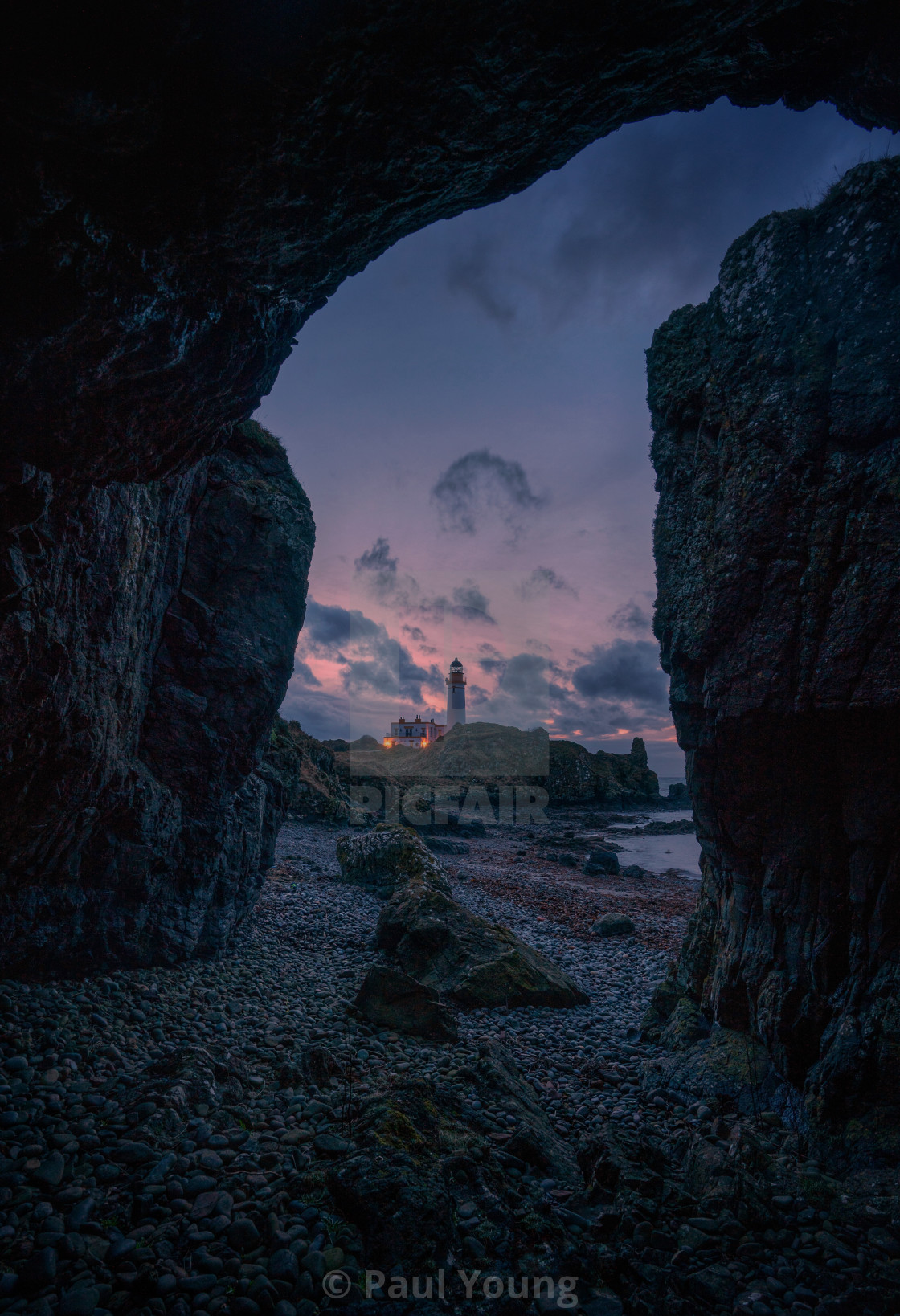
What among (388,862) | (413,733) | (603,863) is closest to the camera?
(388,862)

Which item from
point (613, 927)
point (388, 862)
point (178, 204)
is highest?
point (178, 204)

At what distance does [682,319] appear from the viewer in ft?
27.0

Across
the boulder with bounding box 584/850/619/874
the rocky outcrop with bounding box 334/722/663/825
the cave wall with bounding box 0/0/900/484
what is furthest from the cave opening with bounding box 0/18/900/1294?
the rocky outcrop with bounding box 334/722/663/825

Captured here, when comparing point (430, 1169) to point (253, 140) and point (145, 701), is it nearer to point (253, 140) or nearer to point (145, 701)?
point (145, 701)

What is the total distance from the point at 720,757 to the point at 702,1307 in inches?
190

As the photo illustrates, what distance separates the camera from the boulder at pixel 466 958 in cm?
919

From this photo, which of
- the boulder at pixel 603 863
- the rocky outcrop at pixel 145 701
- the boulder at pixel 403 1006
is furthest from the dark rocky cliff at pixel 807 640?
the boulder at pixel 603 863

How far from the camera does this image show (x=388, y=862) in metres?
16.8

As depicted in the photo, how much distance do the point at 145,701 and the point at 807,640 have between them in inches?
360

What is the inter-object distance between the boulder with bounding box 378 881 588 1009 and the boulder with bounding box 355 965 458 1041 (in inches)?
55.5

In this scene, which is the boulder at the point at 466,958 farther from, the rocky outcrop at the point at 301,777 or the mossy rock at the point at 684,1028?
Answer: the rocky outcrop at the point at 301,777

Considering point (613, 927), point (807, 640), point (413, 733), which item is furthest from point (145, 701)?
point (413, 733)

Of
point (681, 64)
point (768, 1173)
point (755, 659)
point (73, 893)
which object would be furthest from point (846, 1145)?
point (681, 64)

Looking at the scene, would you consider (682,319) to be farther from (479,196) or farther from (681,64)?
(479,196)
